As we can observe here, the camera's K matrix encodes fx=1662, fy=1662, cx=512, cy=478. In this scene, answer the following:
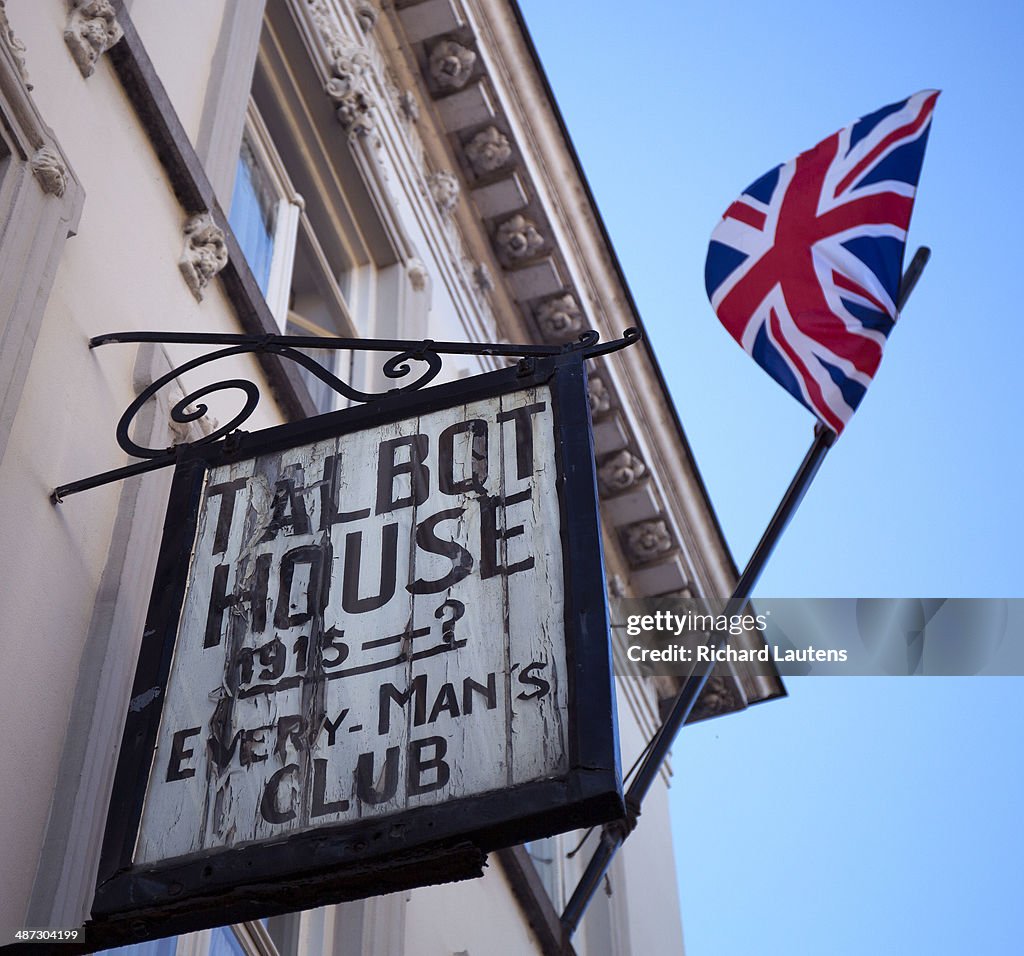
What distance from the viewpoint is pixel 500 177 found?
41.3 ft

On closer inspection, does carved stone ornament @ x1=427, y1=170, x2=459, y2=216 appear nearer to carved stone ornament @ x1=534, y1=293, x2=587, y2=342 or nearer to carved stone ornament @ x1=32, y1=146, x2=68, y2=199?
carved stone ornament @ x1=534, y1=293, x2=587, y2=342

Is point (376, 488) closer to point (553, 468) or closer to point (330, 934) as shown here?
point (553, 468)

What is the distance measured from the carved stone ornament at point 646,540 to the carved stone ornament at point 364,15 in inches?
183

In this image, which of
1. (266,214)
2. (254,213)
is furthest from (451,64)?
(254,213)

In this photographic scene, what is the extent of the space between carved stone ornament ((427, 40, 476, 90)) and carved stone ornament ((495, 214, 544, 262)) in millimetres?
1122

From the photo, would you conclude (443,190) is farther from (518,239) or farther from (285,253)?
(285,253)

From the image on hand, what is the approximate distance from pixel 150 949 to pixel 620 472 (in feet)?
28.8

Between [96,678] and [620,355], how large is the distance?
9180mm

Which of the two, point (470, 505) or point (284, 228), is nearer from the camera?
point (470, 505)

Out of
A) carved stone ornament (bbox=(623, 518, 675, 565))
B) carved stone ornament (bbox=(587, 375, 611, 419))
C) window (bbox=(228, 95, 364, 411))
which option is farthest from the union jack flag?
carved stone ornament (bbox=(623, 518, 675, 565))

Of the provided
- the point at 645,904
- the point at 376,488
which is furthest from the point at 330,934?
the point at 645,904

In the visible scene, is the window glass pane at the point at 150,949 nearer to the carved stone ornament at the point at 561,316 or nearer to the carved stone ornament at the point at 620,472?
the carved stone ornament at the point at 561,316

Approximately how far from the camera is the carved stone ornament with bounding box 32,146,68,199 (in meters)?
5.21

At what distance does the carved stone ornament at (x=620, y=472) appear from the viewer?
13.5 metres
